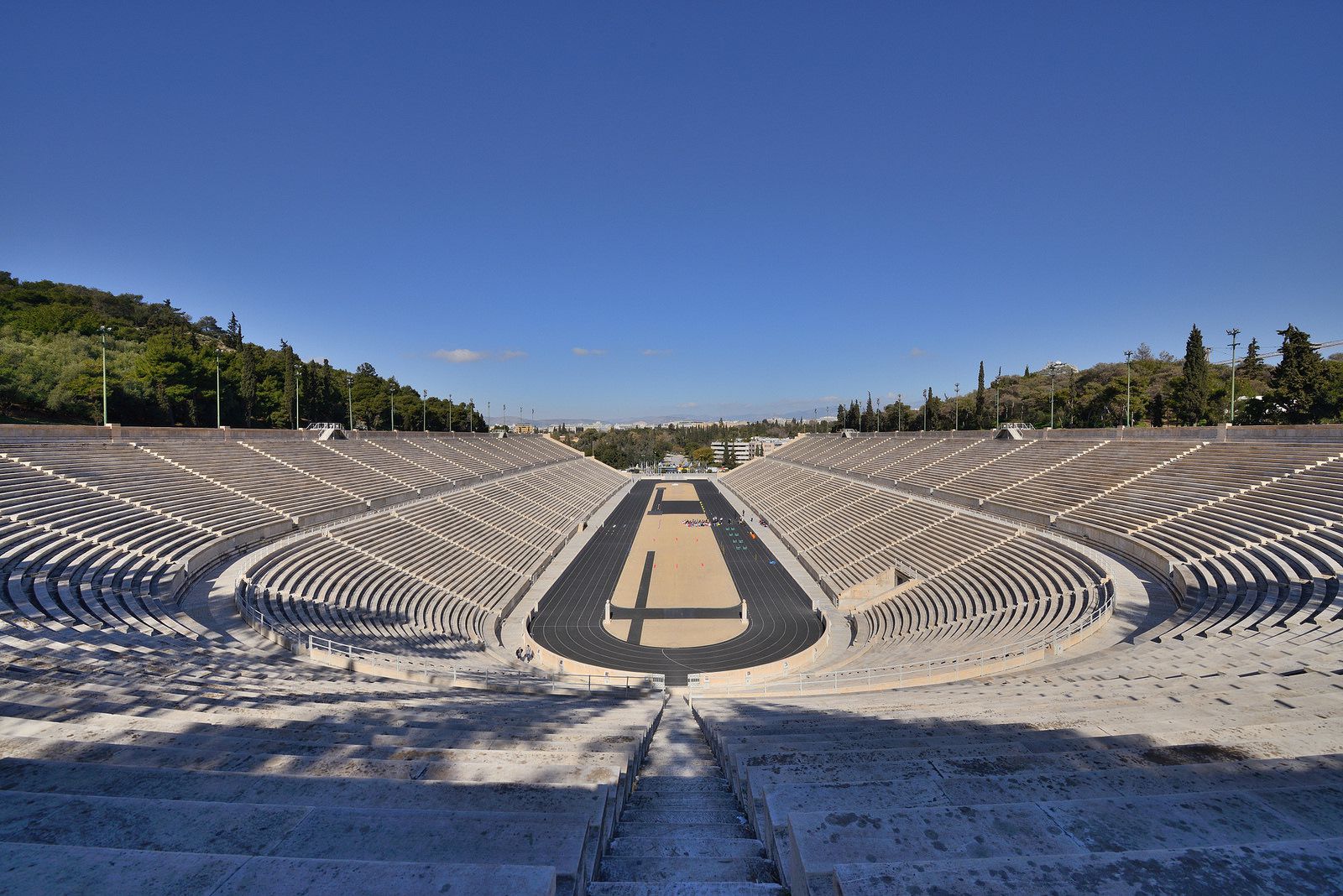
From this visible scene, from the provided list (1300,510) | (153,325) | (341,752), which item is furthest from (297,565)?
(153,325)

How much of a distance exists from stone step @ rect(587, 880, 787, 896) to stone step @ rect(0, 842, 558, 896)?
0.69 m

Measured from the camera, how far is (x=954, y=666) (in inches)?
453

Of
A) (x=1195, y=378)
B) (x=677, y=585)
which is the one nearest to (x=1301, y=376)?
(x=1195, y=378)

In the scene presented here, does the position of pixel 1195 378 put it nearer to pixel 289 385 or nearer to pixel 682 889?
pixel 682 889

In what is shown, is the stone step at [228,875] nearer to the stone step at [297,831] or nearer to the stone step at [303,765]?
the stone step at [297,831]

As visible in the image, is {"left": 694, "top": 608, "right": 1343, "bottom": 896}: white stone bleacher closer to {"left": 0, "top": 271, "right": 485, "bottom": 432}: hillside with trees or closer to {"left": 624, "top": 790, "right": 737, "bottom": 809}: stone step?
{"left": 624, "top": 790, "right": 737, "bottom": 809}: stone step

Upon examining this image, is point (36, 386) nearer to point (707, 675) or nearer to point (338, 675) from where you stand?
point (338, 675)

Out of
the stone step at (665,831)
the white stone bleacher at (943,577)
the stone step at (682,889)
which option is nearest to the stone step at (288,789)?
the stone step at (682,889)

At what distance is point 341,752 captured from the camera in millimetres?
4172

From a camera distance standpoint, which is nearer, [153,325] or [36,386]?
[36,386]

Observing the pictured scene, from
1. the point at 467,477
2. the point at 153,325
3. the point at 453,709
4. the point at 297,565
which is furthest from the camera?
the point at 153,325

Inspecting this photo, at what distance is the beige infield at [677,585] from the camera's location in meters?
21.1

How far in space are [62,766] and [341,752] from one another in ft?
4.80

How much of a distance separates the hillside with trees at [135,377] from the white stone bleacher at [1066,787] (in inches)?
1314
